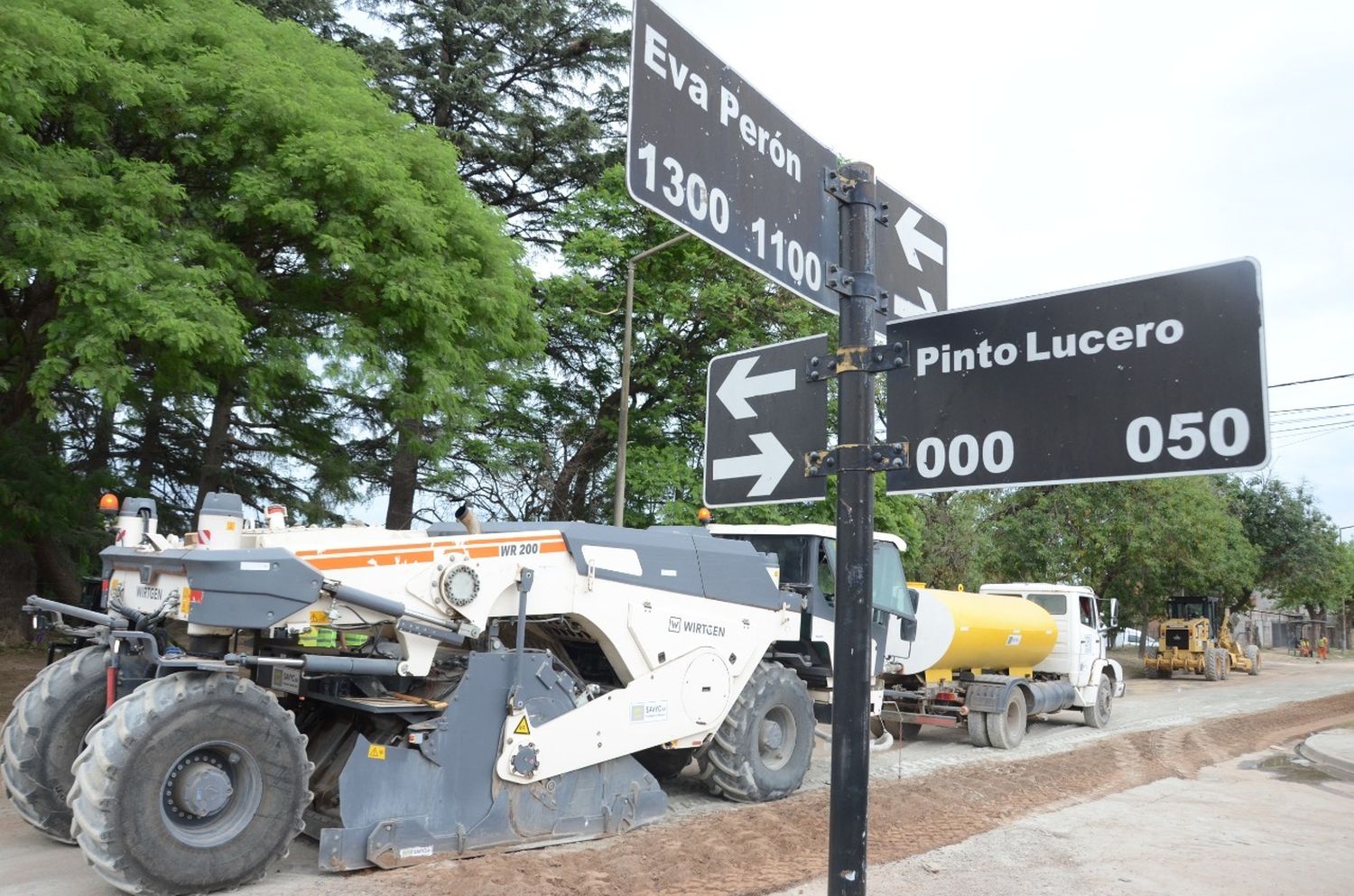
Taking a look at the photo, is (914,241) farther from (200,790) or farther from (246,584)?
(200,790)

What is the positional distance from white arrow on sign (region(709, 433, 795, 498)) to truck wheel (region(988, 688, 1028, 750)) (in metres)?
11.9

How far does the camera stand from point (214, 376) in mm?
14414

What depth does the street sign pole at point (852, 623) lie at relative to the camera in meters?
3.26

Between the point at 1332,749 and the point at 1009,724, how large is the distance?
4.20 meters

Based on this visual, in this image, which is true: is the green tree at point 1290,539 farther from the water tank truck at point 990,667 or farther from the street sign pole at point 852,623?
the street sign pole at point 852,623

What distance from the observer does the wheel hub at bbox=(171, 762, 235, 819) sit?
6082 millimetres

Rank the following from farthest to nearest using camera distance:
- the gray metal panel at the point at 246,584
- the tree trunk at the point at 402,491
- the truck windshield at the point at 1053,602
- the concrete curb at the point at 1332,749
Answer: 1. the tree trunk at the point at 402,491
2. the truck windshield at the point at 1053,602
3. the concrete curb at the point at 1332,749
4. the gray metal panel at the point at 246,584

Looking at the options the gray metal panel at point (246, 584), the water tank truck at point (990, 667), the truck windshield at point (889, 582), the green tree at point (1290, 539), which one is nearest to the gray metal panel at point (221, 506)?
the gray metal panel at point (246, 584)

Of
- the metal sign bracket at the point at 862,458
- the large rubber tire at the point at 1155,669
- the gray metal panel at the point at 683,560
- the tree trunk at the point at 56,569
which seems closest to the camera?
the metal sign bracket at the point at 862,458

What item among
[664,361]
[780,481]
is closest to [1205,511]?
[664,361]

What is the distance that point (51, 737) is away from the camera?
23.6 feet

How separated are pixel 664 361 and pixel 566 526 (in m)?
15.9

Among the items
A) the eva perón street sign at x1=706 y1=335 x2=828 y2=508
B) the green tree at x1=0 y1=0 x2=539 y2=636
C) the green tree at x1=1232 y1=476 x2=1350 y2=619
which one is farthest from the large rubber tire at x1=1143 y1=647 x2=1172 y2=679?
the eva perón street sign at x1=706 y1=335 x2=828 y2=508

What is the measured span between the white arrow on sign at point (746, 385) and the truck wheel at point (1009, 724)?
38.9 feet
